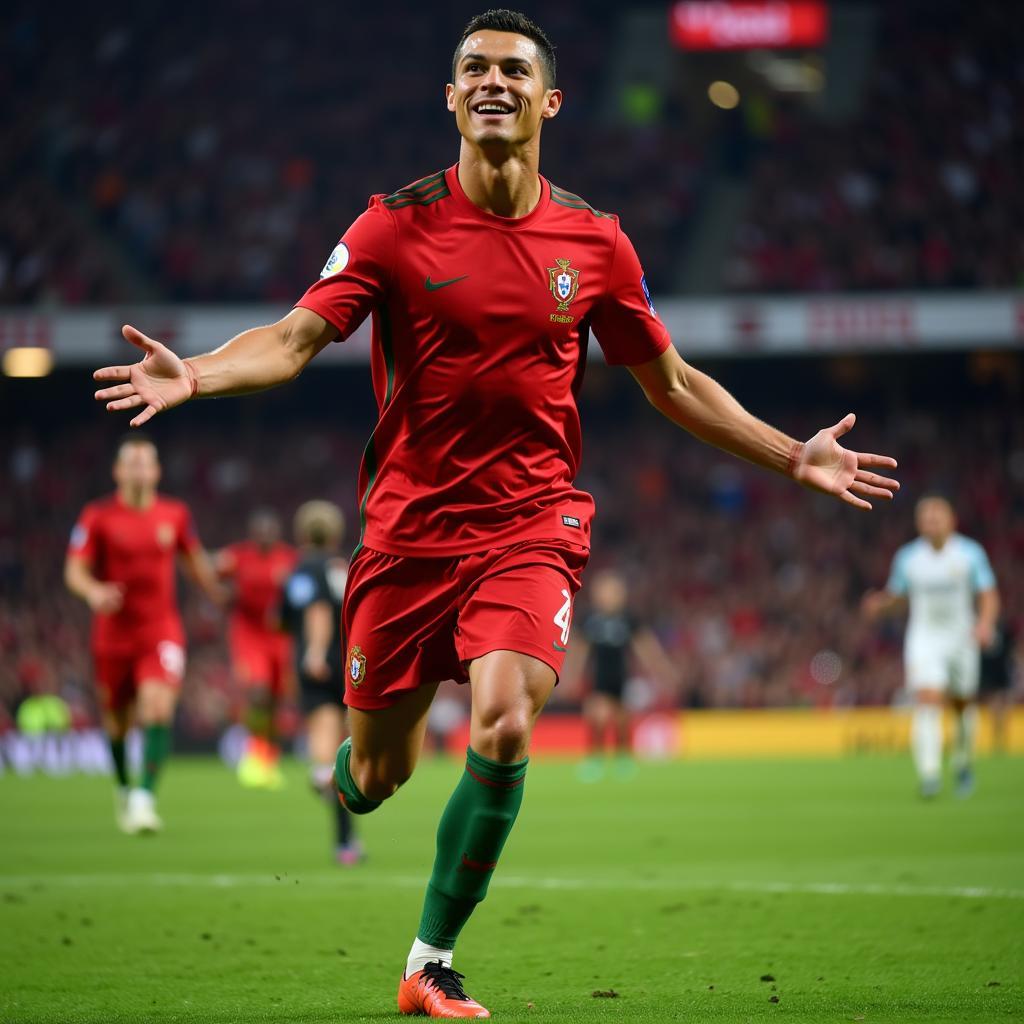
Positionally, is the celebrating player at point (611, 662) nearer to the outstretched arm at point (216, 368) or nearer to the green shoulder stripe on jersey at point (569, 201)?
the green shoulder stripe on jersey at point (569, 201)

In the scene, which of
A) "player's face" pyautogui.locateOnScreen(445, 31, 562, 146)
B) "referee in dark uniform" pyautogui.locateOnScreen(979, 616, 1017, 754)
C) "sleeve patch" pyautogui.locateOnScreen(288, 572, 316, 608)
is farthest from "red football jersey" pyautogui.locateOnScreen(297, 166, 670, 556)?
"referee in dark uniform" pyautogui.locateOnScreen(979, 616, 1017, 754)

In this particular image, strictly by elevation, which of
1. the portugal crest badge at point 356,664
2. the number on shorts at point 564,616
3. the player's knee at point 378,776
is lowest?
the player's knee at point 378,776

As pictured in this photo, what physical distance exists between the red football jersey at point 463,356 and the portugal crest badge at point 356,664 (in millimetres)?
326

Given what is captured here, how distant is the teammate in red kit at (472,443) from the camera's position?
4828 mm

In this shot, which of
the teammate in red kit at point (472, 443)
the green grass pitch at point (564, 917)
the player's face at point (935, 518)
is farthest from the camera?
the player's face at point (935, 518)

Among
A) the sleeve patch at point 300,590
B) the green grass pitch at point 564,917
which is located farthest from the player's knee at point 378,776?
the sleeve patch at point 300,590

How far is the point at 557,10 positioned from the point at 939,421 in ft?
42.4

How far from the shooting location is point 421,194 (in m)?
5.14

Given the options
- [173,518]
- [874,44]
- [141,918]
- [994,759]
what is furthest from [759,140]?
[141,918]

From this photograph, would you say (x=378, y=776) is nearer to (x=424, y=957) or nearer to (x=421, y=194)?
(x=424, y=957)

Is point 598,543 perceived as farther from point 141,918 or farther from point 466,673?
point 466,673

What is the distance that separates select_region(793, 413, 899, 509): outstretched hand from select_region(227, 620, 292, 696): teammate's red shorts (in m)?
13.7

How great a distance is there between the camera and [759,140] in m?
35.8

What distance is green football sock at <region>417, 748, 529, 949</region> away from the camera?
4.78 m
